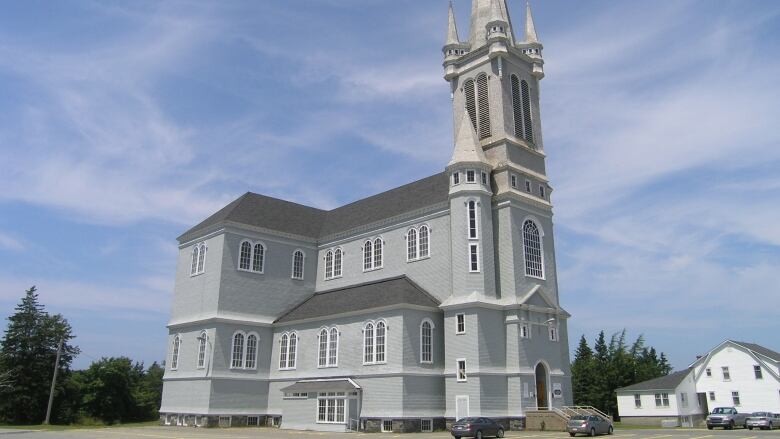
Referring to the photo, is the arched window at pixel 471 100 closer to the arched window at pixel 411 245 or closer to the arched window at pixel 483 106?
the arched window at pixel 483 106

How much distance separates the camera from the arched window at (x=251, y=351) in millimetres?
44594

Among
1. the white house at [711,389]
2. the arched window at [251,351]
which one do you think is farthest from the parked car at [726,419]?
the arched window at [251,351]

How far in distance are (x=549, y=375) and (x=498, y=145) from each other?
15.4 metres

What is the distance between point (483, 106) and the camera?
44.0 metres

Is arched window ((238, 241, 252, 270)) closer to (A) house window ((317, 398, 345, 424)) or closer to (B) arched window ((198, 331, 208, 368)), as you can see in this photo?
(B) arched window ((198, 331, 208, 368))

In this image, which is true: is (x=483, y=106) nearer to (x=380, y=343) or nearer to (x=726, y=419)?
(x=380, y=343)

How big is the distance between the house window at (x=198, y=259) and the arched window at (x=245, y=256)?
119 inches

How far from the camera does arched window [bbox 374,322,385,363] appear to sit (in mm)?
37375

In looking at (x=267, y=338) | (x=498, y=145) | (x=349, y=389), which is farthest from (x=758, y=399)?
(x=267, y=338)

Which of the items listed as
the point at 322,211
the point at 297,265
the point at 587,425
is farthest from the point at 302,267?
the point at 587,425

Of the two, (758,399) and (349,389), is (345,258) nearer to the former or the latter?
(349,389)

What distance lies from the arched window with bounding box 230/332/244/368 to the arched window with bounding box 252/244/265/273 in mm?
5246

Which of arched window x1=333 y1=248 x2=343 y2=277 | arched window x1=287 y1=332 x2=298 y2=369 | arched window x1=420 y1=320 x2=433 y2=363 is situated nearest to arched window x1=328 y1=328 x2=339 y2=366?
arched window x1=287 y1=332 x2=298 y2=369

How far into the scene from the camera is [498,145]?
4194 centimetres
